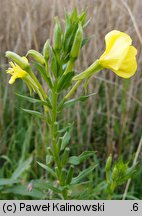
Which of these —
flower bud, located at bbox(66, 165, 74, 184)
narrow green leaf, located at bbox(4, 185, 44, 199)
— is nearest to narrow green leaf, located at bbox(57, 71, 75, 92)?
flower bud, located at bbox(66, 165, 74, 184)

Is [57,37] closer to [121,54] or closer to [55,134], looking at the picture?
[121,54]

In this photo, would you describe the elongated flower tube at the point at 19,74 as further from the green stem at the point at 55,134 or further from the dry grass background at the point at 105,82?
the dry grass background at the point at 105,82

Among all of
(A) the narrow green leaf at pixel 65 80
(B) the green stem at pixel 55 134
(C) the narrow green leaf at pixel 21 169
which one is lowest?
(C) the narrow green leaf at pixel 21 169

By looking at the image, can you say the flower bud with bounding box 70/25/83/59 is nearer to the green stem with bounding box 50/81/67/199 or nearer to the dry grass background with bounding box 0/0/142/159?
the green stem with bounding box 50/81/67/199

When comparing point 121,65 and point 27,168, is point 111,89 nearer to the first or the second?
point 27,168

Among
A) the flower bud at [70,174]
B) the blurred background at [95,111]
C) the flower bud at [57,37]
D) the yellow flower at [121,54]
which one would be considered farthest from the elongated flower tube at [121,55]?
the blurred background at [95,111]

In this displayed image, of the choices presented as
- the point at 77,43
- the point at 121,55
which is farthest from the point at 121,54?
the point at 77,43

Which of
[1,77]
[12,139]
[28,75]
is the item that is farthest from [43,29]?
[28,75]
